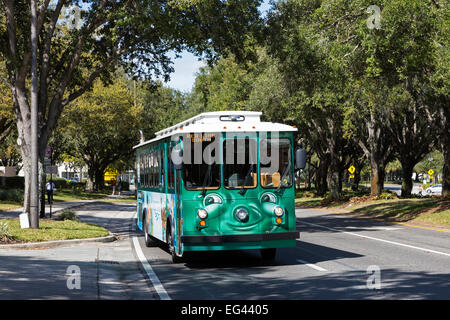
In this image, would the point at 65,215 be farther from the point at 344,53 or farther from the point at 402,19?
the point at 402,19

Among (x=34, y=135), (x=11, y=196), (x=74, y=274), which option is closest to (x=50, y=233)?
(x=34, y=135)

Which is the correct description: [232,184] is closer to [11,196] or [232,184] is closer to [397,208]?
[397,208]

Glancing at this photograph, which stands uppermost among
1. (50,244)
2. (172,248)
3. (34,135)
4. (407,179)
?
(34,135)

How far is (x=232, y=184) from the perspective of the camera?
12477 millimetres

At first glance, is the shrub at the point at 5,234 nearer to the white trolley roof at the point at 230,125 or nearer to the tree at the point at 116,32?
the tree at the point at 116,32

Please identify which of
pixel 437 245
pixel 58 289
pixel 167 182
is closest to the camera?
pixel 58 289

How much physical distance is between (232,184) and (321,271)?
253cm

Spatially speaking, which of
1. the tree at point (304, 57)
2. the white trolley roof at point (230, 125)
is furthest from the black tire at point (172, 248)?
the tree at point (304, 57)

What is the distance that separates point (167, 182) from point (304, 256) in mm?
3720

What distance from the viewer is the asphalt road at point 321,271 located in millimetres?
9453

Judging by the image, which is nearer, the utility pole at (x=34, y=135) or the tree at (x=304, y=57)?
the utility pole at (x=34, y=135)

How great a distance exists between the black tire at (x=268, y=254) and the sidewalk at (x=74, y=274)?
113 inches

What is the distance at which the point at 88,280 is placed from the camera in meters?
10.9
